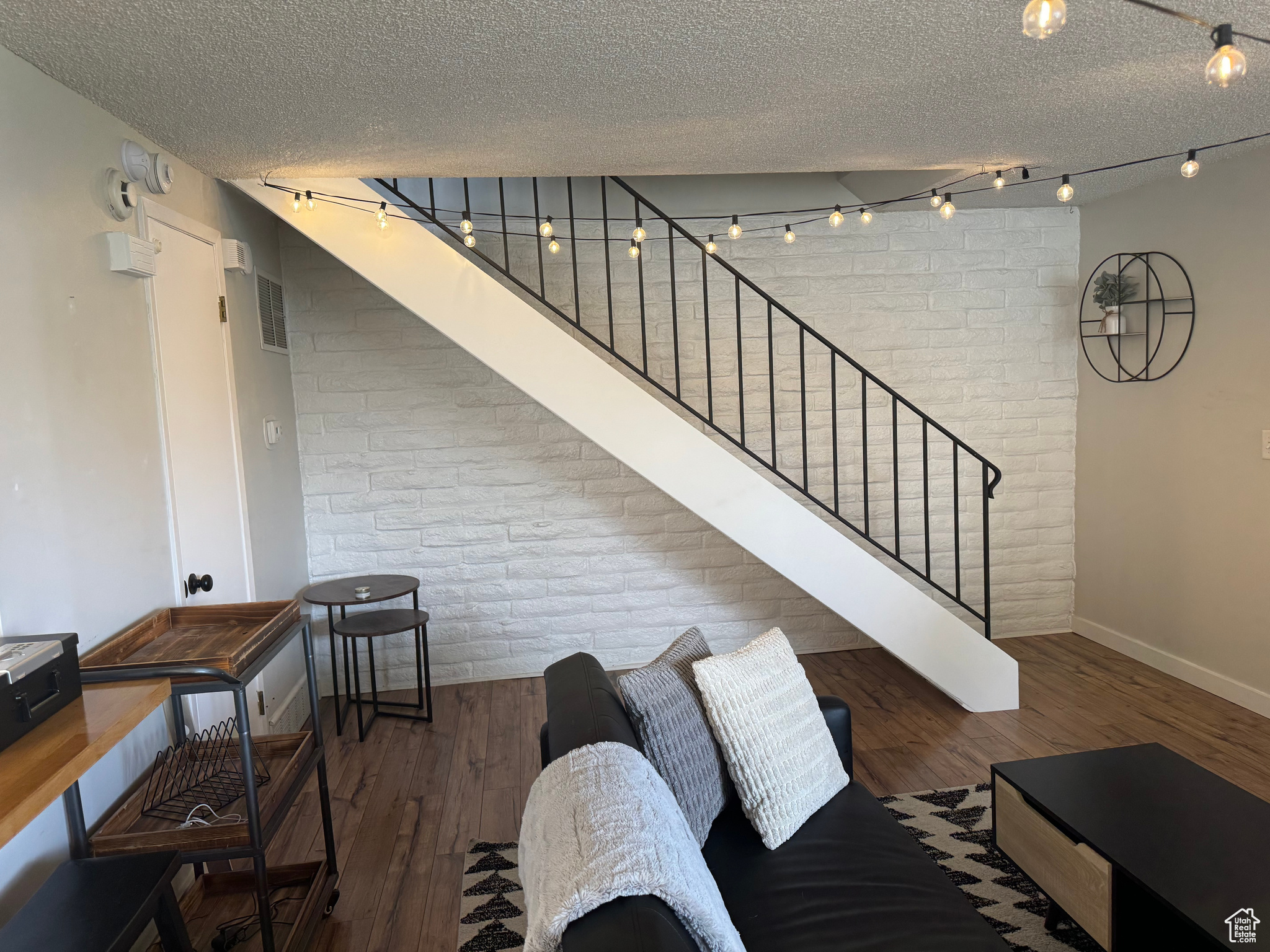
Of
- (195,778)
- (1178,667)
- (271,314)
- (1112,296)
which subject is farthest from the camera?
(1112,296)

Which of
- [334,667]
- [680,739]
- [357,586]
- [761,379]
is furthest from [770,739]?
[761,379]

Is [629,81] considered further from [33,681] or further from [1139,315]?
[1139,315]

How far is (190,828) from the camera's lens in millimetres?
1980

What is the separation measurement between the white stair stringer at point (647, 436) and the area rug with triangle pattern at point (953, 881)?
840mm

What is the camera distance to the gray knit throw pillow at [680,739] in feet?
6.39

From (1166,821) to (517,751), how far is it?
7.59 ft

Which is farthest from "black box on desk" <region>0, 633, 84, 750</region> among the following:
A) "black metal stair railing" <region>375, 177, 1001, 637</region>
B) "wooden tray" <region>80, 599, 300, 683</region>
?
"black metal stair railing" <region>375, 177, 1001, 637</region>

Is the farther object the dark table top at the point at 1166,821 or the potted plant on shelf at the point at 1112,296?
the potted plant on shelf at the point at 1112,296

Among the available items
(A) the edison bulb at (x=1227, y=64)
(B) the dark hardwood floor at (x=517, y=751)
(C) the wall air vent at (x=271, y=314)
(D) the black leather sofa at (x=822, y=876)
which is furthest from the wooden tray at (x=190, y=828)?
(A) the edison bulb at (x=1227, y=64)

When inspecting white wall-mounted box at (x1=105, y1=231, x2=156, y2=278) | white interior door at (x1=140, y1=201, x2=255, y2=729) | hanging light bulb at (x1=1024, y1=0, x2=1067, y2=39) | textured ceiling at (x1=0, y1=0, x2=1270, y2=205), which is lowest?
white interior door at (x1=140, y1=201, x2=255, y2=729)

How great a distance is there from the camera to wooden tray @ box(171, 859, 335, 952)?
2293 mm

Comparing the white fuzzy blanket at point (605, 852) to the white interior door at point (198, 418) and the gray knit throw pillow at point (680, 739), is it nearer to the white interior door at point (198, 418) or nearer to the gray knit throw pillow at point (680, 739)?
the gray knit throw pillow at point (680, 739)

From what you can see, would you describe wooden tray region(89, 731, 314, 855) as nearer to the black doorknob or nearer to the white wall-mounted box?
the black doorknob

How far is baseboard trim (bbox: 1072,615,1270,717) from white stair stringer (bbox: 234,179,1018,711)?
0.88 meters
